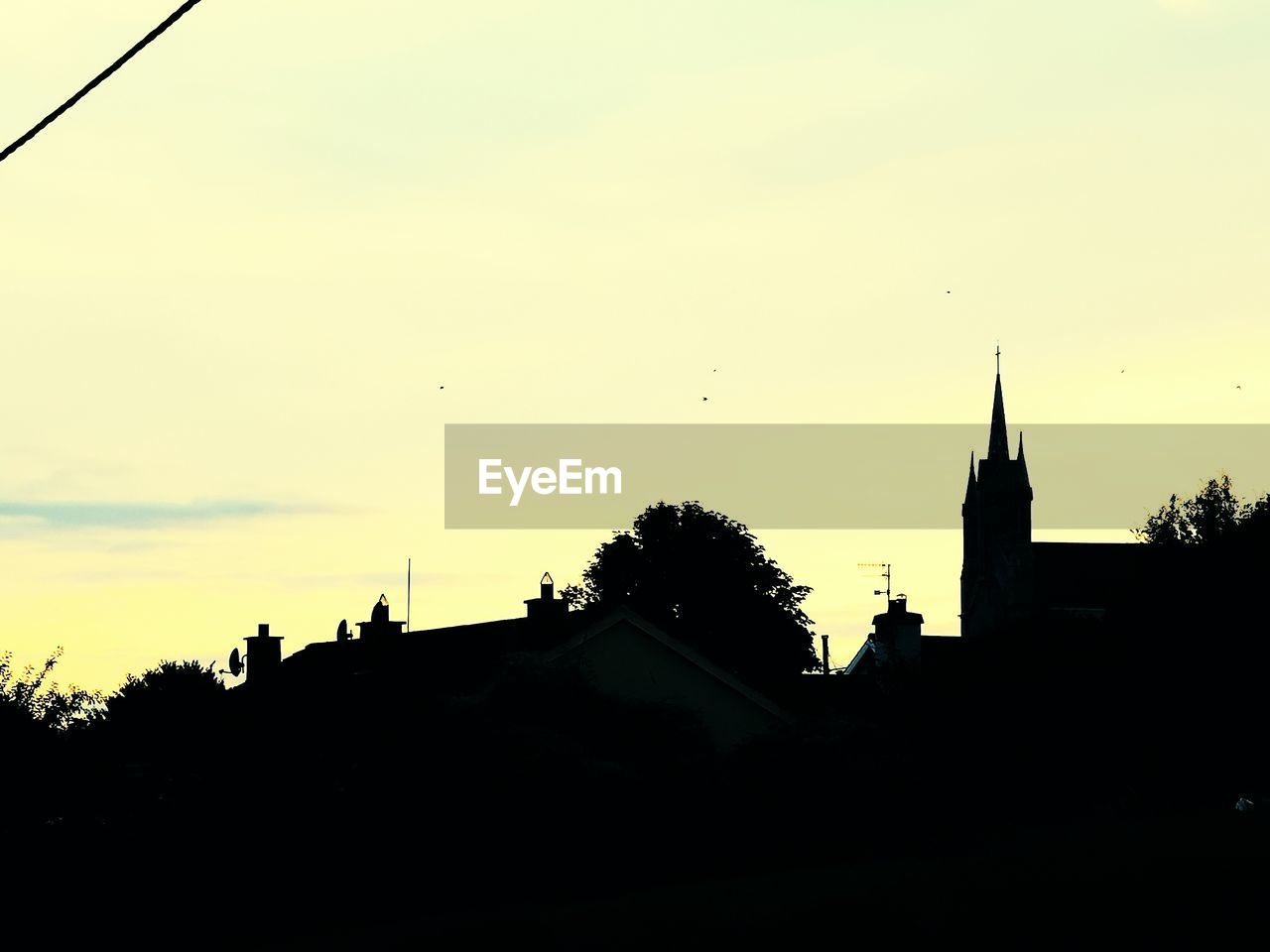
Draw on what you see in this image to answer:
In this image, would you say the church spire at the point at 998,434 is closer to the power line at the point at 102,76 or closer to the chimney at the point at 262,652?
the chimney at the point at 262,652

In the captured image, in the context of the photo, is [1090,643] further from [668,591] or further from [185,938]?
[668,591]

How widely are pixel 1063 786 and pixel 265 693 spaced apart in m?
17.0

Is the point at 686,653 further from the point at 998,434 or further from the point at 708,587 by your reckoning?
the point at 998,434

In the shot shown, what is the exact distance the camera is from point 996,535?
130 metres

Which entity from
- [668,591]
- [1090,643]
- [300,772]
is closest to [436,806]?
[300,772]


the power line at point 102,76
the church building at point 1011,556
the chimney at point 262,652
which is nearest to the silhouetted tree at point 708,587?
the chimney at point 262,652

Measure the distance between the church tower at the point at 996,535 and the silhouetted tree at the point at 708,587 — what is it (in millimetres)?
43108

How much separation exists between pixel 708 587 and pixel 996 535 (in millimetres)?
52813

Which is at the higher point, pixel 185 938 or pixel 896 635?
pixel 896 635

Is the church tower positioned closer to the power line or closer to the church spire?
the church spire

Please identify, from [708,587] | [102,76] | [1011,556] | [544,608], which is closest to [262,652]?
[544,608]

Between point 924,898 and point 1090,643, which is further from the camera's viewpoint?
point 1090,643

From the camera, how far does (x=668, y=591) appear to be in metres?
81.8

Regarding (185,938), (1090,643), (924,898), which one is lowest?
(185,938)
